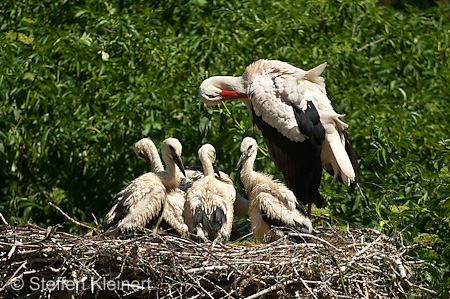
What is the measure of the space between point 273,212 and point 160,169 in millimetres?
1565

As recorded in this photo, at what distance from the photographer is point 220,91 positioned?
723cm

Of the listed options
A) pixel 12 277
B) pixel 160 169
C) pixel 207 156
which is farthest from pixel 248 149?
pixel 12 277

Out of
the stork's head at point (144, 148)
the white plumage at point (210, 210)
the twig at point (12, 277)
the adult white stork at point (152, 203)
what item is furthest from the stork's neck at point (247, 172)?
the twig at point (12, 277)

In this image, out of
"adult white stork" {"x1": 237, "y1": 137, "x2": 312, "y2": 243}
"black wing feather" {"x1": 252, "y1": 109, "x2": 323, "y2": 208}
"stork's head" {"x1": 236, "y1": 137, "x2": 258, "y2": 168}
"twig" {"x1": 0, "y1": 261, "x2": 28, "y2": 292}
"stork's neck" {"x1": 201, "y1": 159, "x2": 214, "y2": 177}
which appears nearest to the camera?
"twig" {"x1": 0, "y1": 261, "x2": 28, "y2": 292}

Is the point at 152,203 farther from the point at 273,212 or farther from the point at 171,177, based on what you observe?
the point at 273,212

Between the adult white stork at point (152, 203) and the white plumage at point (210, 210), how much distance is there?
0.81ft

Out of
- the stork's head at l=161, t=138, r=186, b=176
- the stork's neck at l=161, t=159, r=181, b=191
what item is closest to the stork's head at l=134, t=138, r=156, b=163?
the stork's head at l=161, t=138, r=186, b=176

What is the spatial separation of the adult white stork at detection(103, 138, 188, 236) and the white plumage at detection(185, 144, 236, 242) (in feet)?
0.81

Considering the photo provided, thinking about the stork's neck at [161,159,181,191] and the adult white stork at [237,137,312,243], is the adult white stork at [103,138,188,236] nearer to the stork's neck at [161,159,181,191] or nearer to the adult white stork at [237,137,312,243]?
the stork's neck at [161,159,181,191]

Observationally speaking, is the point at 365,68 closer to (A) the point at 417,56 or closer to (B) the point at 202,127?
(A) the point at 417,56

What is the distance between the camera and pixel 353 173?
21.2ft

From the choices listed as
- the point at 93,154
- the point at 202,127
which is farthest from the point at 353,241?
the point at 93,154

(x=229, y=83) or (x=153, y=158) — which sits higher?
(x=229, y=83)

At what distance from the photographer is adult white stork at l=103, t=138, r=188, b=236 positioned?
6223 millimetres
